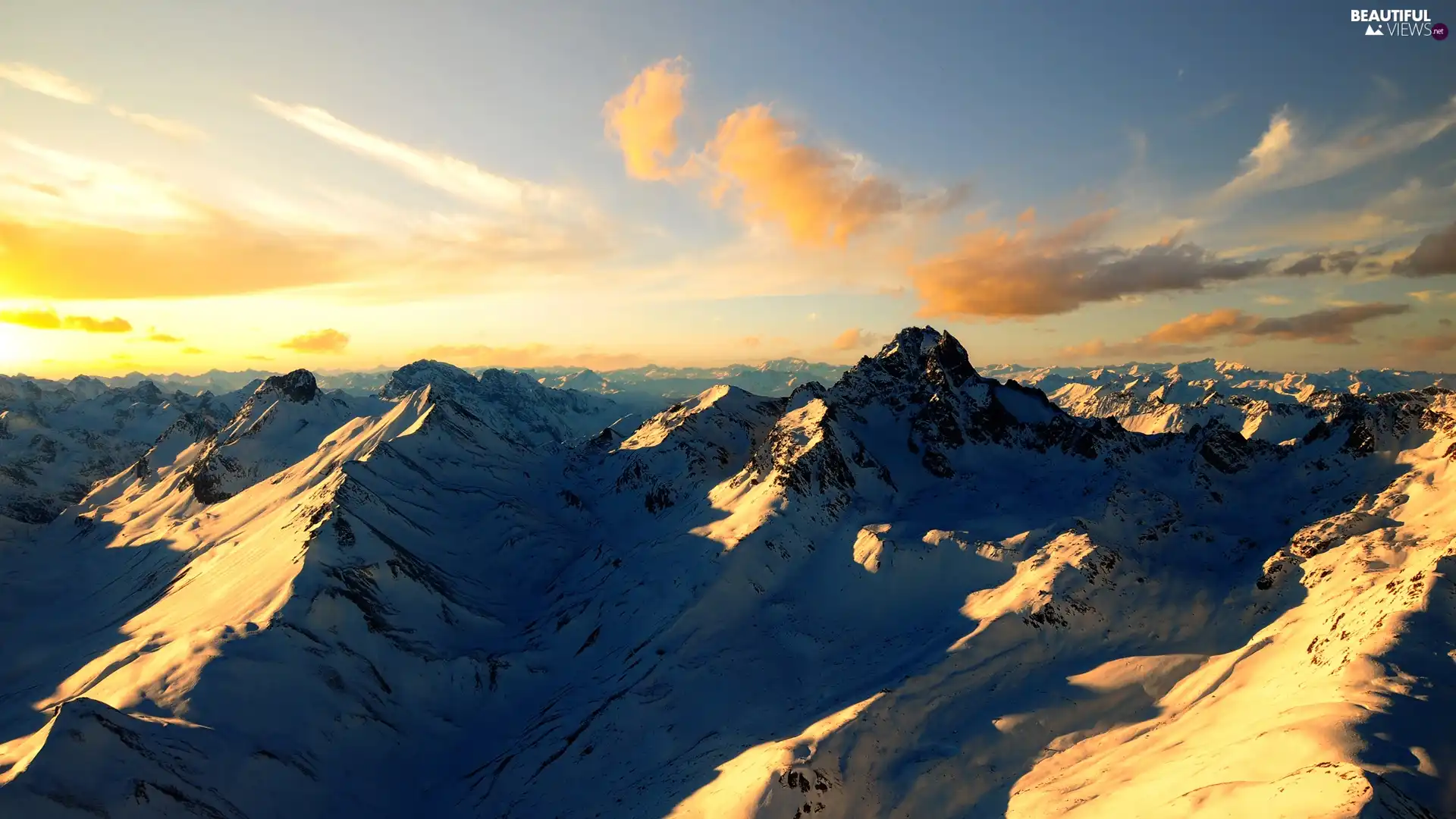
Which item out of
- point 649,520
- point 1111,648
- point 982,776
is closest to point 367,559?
point 649,520

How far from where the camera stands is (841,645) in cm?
9662

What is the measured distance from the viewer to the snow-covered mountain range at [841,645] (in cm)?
6362

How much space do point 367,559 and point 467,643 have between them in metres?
25.4

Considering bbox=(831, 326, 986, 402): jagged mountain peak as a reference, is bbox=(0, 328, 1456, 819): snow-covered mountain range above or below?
below

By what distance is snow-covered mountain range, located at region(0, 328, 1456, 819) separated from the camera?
63.6 meters

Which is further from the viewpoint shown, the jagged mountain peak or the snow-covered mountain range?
the jagged mountain peak

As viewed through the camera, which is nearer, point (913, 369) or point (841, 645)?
point (841, 645)

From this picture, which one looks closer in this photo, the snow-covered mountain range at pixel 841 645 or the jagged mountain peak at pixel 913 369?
the snow-covered mountain range at pixel 841 645

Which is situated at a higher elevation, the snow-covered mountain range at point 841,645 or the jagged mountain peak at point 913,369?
the jagged mountain peak at point 913,369

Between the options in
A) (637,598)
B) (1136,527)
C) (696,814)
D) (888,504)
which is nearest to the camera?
(696,814)

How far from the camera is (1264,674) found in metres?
71.4

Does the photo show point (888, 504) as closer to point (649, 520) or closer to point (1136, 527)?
point (1136, 527)

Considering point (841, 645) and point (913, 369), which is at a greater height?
point (913, 369)

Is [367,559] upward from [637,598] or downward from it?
upward
